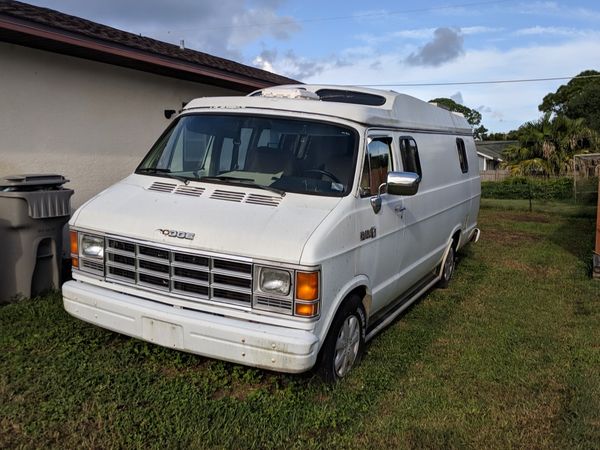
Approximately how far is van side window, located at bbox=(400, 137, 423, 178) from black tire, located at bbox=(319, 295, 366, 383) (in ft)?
5.47

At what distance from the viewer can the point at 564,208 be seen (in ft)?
64.4

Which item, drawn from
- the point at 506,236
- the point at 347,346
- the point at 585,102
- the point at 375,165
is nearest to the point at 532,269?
the point at 506,236

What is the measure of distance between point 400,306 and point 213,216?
2.60 meters

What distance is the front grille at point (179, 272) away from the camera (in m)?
3.69

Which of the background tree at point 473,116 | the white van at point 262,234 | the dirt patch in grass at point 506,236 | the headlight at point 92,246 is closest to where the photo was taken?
the white van at point 262,234

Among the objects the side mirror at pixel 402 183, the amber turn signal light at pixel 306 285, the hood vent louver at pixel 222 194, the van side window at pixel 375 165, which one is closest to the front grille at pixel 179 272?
the amber turn signal light at pixel 306 285

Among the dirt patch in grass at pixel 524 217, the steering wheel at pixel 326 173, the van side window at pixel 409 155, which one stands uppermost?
the van side window at pixel 409 155

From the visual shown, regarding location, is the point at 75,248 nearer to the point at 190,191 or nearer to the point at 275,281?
the point at 190,191

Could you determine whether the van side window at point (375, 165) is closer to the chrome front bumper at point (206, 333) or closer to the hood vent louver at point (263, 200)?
the hood vent louver at point (263, 200)

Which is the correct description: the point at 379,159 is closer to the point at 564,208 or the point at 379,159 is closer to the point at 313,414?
the point at 313,414

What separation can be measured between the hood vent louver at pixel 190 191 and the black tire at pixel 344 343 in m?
1.39

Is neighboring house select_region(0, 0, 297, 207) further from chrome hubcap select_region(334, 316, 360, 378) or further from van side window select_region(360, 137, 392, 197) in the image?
chrome hubcap select_region(334, 316, 360, 378)

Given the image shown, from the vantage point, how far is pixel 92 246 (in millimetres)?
4211

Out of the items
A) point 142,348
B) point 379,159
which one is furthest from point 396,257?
point 142,348
